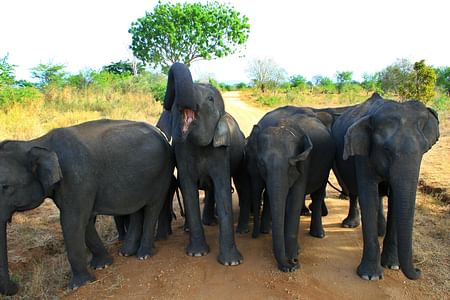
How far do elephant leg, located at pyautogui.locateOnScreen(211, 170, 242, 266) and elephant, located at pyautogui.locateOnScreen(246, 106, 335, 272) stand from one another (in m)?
0.48

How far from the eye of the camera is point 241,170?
596 cm

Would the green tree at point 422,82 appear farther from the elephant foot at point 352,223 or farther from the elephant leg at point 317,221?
the elephant leg at point 317,221

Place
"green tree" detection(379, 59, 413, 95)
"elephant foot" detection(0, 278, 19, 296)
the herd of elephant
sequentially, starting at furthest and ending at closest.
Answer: "green tree" detection(379, 59, 413, 95)
"elephant foot" detection(0, 278, 19, 296)
the herd of elephant

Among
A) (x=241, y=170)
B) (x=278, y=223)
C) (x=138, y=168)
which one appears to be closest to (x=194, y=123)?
(x=138, y=168)

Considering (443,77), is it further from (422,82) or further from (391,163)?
(391,163)

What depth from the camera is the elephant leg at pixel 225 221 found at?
484 cm

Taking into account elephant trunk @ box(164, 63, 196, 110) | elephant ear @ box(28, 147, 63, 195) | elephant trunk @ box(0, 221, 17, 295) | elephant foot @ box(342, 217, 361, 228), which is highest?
elephant trunk @ box(164, 63, 196, 110)

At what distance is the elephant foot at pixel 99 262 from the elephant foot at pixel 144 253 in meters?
0.39

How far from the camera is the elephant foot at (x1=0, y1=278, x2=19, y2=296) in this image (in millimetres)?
4098

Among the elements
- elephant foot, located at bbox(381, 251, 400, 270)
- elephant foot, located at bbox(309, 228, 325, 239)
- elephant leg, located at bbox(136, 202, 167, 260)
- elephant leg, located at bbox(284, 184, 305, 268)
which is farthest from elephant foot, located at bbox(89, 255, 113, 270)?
elephant foot, located at bbox(381, 251, 400, 270)

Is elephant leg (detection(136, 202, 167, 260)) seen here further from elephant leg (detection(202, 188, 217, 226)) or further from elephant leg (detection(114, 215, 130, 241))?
elephant leg (detection(202, 188, 217, 226))

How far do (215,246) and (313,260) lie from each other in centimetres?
135

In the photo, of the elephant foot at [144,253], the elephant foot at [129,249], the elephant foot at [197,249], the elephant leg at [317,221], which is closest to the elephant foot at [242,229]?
the elephant foot at [197,249]

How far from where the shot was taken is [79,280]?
4.47 meters
